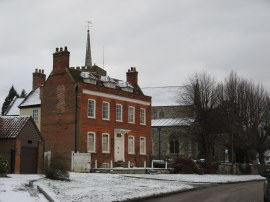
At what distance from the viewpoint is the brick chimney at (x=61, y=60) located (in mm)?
48906

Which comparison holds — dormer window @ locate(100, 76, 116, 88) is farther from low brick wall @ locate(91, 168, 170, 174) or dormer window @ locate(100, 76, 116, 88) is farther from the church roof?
the church roof

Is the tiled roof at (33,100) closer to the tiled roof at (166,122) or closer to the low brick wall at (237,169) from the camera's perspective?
the tiled roof at (166,122)

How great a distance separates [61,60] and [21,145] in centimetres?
1724

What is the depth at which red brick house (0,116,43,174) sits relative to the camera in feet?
107

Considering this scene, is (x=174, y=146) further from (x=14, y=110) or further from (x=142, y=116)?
(x=14, y=110)

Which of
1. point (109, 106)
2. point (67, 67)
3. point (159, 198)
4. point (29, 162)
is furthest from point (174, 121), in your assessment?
point (159, 198)

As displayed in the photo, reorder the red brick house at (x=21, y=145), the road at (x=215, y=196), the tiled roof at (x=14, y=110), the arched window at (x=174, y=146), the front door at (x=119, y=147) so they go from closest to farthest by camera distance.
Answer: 1. the road at (x=215, y=196)
2. the red brick house at (x=21, y=145)
3. the front door at (x=119, y=147)
4. the tiled roof at (x=14, y=110)
5. the arched window at (x=174, y=146)

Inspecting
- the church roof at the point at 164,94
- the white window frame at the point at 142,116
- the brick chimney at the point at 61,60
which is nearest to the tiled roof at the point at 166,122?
the church roof at the point at 164,94

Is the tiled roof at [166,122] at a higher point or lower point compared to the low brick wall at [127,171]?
higher

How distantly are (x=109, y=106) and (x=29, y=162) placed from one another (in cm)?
1765

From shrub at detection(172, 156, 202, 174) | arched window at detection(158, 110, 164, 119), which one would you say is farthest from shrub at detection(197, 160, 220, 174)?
arched window at detection(158, 110, 164, 119)

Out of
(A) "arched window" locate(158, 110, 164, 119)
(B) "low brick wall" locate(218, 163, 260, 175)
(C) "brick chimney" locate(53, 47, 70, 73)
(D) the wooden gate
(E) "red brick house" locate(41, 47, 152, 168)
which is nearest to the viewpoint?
(D) the wooden gate

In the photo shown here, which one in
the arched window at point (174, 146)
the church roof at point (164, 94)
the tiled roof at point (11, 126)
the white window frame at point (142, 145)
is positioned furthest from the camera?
the church roof at point (164, 94)

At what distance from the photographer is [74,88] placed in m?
47.2
